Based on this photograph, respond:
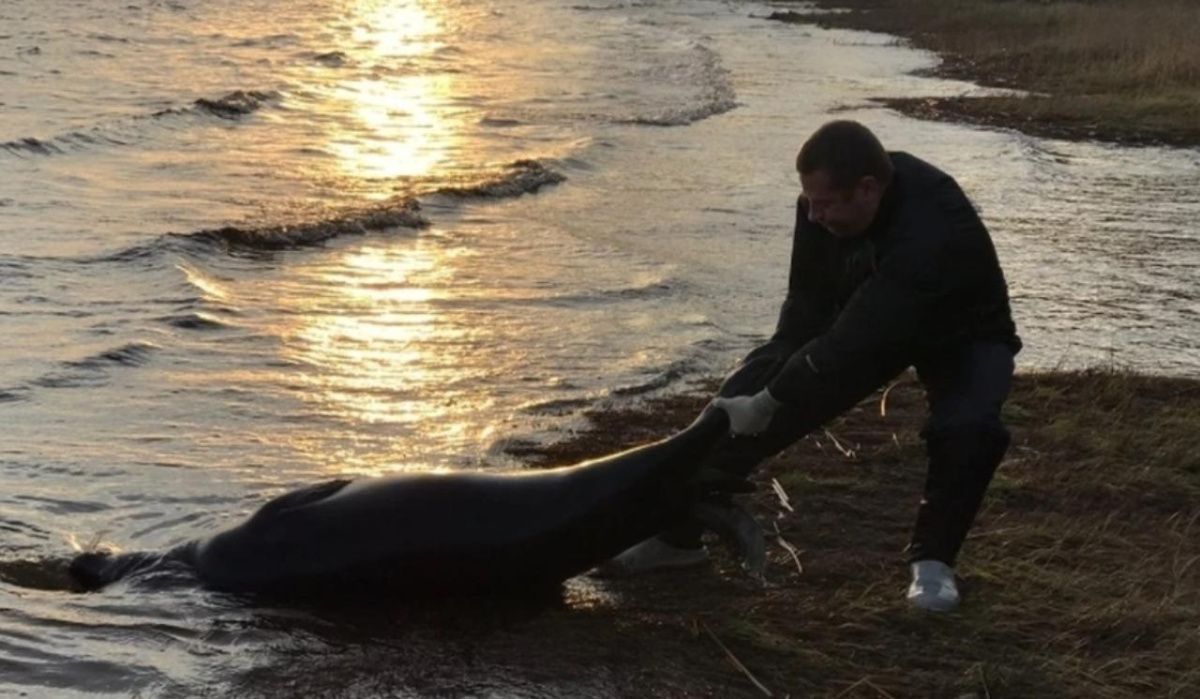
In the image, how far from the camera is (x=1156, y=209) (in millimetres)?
16688

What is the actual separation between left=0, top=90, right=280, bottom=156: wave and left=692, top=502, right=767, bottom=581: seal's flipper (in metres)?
16.0

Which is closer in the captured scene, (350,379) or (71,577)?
(71,577)

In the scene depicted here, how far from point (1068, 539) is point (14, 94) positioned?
23.2 meters

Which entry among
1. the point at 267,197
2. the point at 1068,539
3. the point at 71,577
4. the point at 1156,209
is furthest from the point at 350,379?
the point at 1156,209

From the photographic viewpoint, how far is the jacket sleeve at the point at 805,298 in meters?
6.12

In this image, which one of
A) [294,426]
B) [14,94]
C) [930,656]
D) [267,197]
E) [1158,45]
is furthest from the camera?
[1158,45]

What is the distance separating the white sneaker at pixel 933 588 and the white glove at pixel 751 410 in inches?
30.8

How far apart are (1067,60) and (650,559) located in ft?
98.7

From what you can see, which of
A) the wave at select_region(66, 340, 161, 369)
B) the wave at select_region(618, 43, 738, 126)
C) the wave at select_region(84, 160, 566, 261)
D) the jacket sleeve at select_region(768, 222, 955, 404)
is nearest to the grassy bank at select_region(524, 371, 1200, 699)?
the jacket sleeve at select_region(768, 222, 955, 404)

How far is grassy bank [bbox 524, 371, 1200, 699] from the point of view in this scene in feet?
17.5

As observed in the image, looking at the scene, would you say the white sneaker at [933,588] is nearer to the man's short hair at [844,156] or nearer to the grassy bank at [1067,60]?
the man's short hair at [844,156]

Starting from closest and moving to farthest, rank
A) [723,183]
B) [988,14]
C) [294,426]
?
[294,426] → [723,183] → [988,14]

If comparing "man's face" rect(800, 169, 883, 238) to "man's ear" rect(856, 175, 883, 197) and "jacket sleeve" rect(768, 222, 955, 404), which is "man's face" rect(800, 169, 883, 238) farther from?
"jacket sleeve" rect(768, 222, 955, 404)

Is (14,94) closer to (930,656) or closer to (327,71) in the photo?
(327,71)
